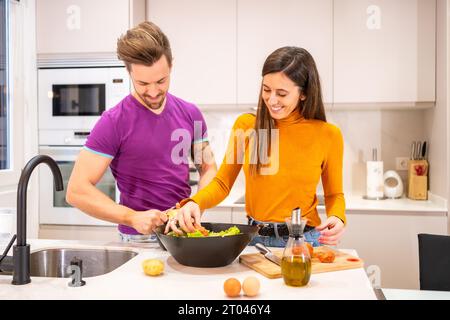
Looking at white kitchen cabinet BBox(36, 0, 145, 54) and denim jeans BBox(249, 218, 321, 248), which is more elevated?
white kitchen cabinet BBox(36, 0, 145, 54)

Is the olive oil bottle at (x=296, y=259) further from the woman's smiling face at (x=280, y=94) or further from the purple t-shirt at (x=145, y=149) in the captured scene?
the purple t-shirt at (x=145, y=149)

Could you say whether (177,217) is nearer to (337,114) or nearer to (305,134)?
(305,134)

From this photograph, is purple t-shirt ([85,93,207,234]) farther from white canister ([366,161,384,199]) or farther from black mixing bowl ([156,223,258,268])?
white canister ([366,161,384,199])

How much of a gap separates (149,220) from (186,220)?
128 millimetres

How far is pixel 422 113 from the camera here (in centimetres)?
318

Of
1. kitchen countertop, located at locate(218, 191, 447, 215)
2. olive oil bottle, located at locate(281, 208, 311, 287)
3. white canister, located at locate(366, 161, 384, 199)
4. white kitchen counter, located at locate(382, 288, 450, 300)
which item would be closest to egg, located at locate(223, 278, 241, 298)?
olive oil bottle, located at locate(281, 208, 311, 287)

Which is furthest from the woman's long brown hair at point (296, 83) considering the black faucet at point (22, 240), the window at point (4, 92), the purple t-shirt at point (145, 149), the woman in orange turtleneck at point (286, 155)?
the window at point (4, 92)

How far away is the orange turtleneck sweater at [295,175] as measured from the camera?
163 centimetres

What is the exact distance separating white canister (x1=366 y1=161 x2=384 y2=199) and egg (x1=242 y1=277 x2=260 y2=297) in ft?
6.99

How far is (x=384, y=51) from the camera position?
113 inches

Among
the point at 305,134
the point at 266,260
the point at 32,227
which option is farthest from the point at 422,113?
the point at 32,227

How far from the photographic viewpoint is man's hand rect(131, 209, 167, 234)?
1.42 metres

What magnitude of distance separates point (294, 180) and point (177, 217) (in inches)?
18.3

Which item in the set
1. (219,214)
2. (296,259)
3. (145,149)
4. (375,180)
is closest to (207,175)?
(145,149)
